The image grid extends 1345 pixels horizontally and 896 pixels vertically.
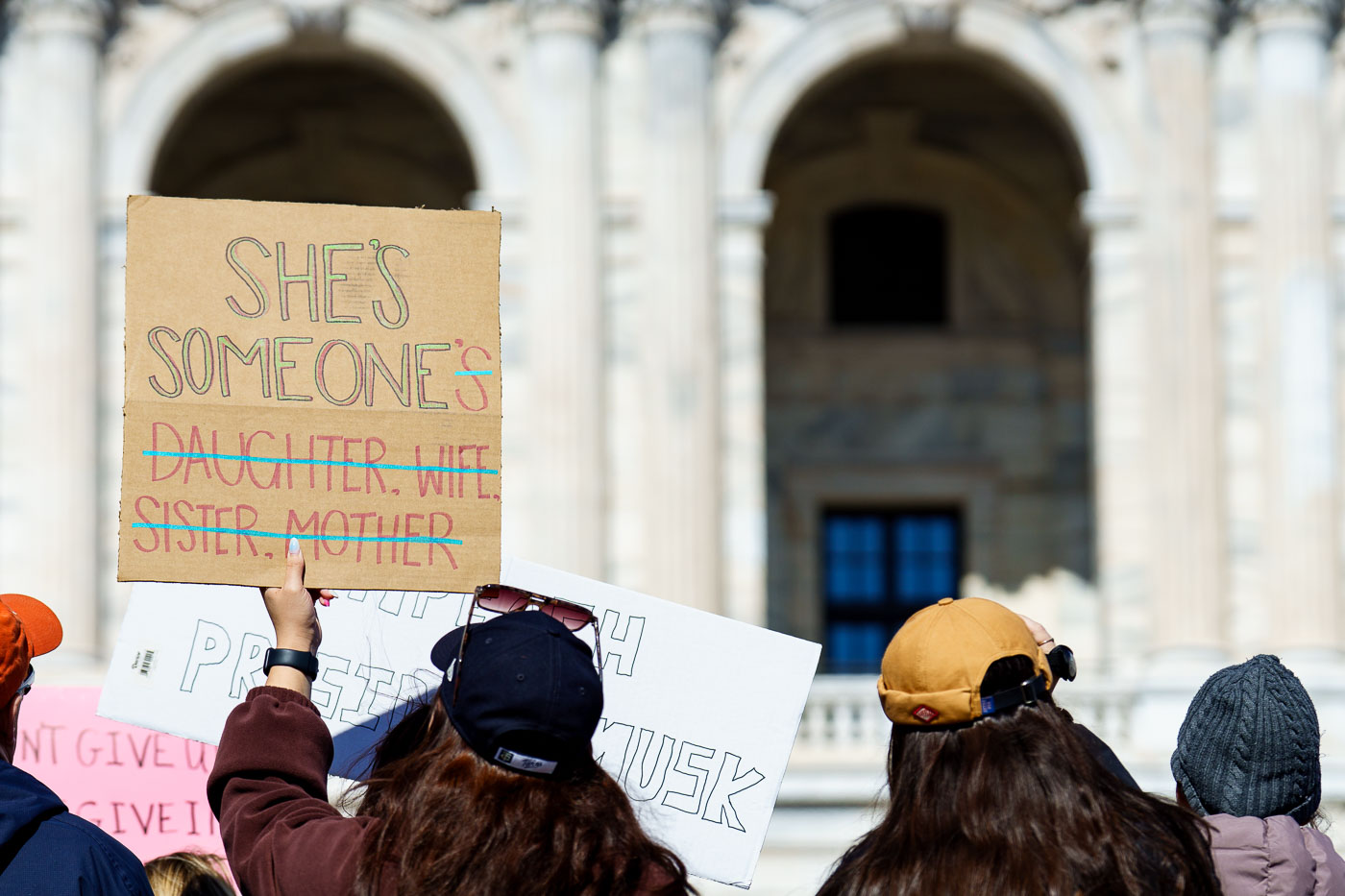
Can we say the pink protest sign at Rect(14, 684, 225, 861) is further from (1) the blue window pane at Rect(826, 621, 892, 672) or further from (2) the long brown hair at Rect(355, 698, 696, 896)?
(1) the blue window pane at Rect(826, 621, 892, 672)

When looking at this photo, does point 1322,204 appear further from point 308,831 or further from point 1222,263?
point 308,831

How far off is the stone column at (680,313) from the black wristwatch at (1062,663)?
1505 centimetres

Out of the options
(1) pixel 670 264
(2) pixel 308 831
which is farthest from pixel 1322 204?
(2) pixel 308 831

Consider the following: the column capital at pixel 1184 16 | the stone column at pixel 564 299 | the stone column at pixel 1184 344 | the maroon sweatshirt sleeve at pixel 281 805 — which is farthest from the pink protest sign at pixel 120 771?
the column capital at pixel 1184 16

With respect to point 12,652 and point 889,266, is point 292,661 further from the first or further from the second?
point 889,266

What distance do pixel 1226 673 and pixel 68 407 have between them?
16.6 meters

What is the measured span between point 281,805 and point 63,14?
57.7 feet

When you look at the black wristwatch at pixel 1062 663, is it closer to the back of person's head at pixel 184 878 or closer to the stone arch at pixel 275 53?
the back of person's head at pixel 184 878

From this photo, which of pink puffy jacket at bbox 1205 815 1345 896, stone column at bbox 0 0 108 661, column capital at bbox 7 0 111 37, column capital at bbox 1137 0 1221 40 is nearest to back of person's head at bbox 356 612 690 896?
pink puffy jacket at bbox 1205 815 1345 896

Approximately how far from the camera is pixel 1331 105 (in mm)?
20453

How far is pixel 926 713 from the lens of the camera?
3.93 metres

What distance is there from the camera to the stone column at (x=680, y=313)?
19750 millimetres

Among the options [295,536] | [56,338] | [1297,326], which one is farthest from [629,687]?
[1297,326]

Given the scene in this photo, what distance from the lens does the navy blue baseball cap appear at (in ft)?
12.1
